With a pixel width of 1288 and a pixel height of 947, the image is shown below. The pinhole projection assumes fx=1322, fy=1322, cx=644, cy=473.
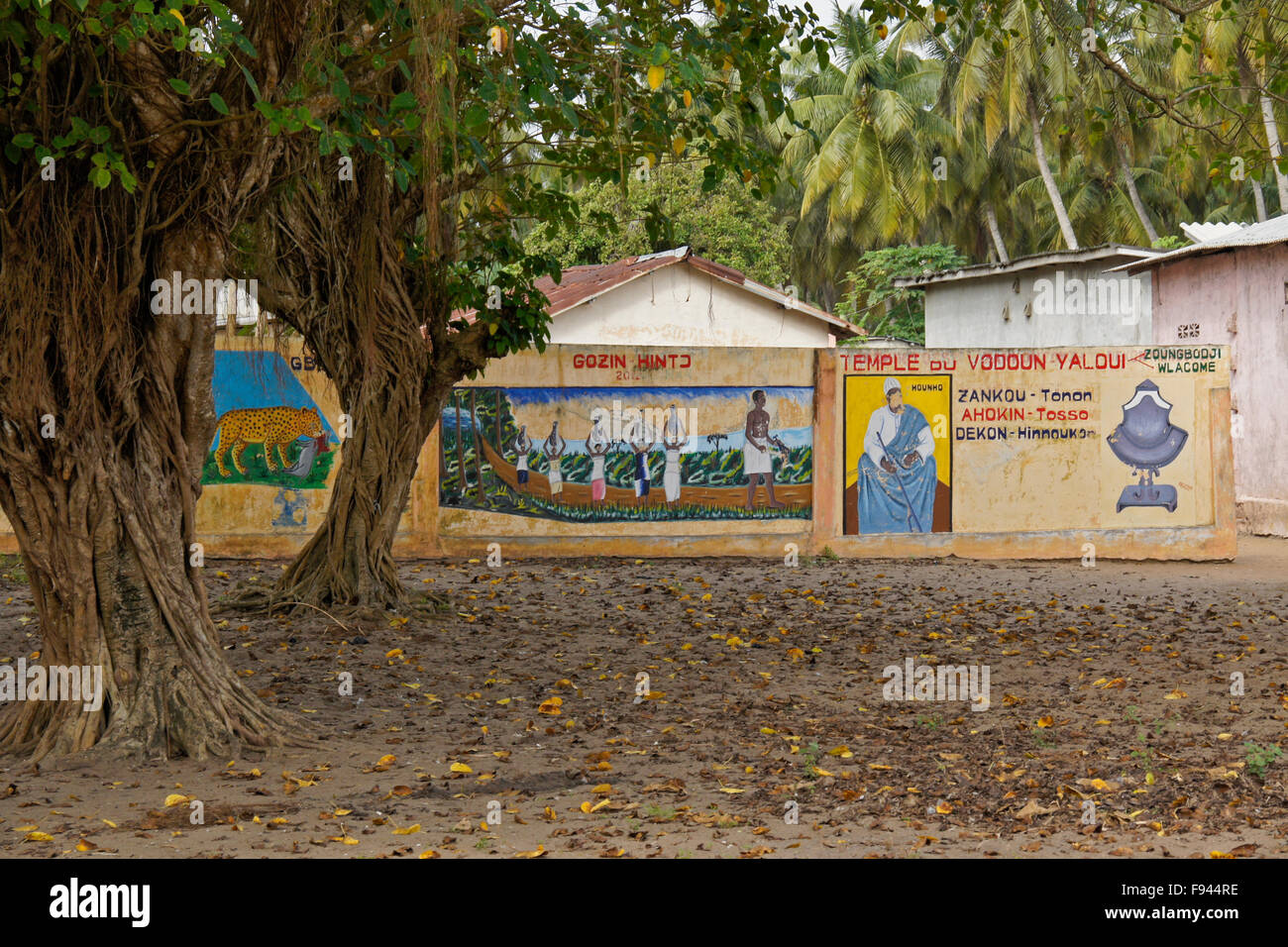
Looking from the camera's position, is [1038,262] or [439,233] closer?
[439,233]

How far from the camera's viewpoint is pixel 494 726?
23.7 feet

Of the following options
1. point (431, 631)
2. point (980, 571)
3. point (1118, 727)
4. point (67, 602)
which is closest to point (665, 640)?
A: point (431, 631)

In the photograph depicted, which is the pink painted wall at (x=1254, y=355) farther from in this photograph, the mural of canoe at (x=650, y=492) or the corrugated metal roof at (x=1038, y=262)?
the mural of canoe at (x=650, y=492)

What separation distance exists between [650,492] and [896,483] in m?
2.82

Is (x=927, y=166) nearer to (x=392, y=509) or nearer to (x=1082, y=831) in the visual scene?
(x=392, y=509)

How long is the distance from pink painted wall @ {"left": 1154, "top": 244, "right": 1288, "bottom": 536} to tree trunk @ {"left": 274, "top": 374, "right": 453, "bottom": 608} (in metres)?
12.5

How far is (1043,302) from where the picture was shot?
25500 millimetres

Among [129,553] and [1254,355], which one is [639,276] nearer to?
[1254,355]

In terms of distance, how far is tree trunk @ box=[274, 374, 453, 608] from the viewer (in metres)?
10.3

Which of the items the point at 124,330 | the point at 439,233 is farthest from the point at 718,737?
the point at 439,233

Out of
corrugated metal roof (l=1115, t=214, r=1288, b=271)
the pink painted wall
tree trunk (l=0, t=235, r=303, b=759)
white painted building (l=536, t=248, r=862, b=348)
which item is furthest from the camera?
white painted building (l=536, t=248, r=862, b=348)

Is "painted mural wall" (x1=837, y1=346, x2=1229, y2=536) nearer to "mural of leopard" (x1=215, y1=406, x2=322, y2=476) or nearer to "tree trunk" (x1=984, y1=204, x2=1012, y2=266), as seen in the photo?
"mural of leopard" (x1=215, y1=406, x2=322, y2=476)

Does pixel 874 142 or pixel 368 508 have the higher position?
pixel 874 142

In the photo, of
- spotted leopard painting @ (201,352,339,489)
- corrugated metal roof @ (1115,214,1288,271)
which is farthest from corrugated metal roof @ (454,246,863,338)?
spotted leopard painting @ (201,352,339,489)
